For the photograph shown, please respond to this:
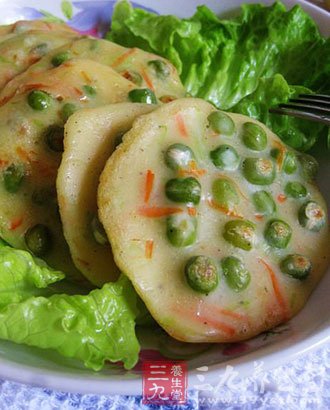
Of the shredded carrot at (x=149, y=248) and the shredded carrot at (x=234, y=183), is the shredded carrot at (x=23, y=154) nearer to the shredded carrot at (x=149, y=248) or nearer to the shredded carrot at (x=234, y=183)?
the shredded carrot at (x=149, y=248)

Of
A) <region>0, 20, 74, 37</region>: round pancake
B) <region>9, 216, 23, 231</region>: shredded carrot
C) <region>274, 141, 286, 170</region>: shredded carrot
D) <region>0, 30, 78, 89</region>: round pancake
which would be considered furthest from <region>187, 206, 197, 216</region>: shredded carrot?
<region>0, 20, 74, 37</region>: round pancake

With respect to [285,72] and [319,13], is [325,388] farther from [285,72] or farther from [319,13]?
[319,13]

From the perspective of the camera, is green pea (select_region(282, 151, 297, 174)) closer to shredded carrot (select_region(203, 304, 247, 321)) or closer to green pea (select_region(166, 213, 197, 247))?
green pea (select_region(166, 213, 197, 247))

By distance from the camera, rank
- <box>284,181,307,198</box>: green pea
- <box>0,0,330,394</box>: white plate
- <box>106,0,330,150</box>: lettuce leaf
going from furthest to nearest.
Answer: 1. <box>106,0,330,150</box>: lettuce leaf
2. <box>284,181,307,198</box>: green pea
3. <box>0,0,330,394</box>: white plate

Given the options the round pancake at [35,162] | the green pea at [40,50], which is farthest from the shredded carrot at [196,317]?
the green pea at [40,50]

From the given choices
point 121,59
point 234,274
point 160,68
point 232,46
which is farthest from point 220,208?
point 232,46

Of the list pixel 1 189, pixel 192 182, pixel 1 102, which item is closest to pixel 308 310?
pixel 192 182
